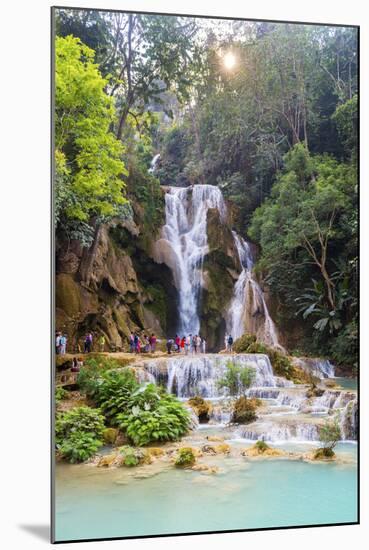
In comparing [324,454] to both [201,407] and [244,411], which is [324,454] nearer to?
[244,411]

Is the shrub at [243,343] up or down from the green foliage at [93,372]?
up

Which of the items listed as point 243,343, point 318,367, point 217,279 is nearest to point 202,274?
point 217,279

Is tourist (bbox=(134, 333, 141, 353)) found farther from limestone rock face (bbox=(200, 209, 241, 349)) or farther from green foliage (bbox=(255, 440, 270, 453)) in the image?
green foliage (bbox=(255, 440, 270, 453))

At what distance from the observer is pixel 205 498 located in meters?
7.45

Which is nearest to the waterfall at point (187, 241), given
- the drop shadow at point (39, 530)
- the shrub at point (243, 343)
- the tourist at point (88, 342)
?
the shrub at point (243, 343)

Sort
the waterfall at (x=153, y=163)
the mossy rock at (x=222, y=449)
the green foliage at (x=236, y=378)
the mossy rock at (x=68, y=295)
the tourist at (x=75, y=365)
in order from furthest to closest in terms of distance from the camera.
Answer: the green foliage at (x=236, y=378) → the waterfall at (x=153, y=163) → the mossy rock at (x=222, y=449) → the tourist at (x=75, y=365) → the mossy rock at (x=68, y=295)

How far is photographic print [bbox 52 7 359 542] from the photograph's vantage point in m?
7.36

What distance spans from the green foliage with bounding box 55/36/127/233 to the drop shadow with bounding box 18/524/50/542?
260 cm

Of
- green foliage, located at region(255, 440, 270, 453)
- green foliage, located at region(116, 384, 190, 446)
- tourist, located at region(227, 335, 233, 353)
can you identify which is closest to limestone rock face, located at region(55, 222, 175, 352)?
green foliage, located at region(116, 384, 190, 446)

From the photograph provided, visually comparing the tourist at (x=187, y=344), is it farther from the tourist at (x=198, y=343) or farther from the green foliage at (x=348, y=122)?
the green foliage at (x=348, y=122)

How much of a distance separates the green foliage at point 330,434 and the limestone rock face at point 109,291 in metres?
1.74

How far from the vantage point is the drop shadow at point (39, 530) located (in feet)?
23.8

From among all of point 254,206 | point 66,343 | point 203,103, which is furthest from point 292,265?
point 66,343

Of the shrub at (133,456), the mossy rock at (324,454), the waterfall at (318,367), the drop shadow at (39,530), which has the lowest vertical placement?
the drop shadow at (39,530)
